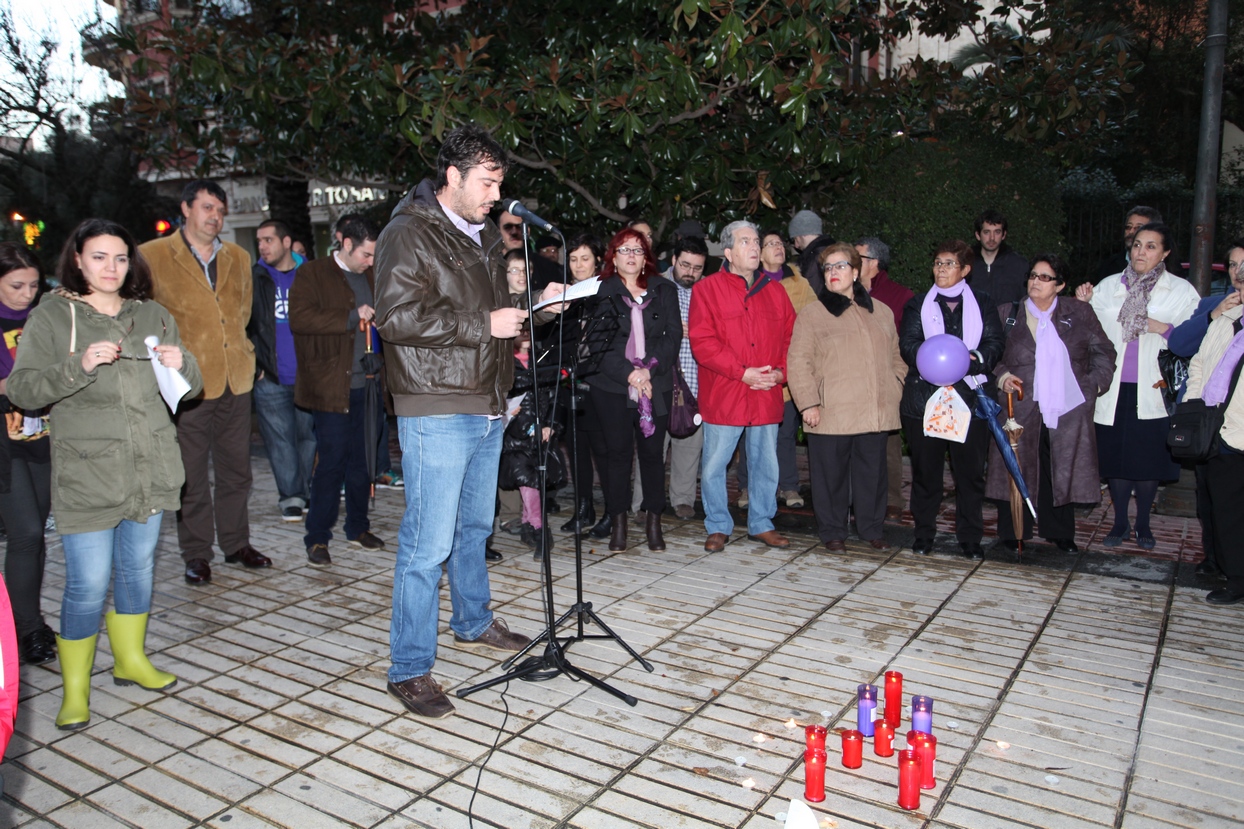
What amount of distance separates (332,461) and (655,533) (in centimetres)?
221

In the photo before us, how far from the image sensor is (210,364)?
5723 millimetres

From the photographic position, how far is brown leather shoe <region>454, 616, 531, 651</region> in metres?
4.58

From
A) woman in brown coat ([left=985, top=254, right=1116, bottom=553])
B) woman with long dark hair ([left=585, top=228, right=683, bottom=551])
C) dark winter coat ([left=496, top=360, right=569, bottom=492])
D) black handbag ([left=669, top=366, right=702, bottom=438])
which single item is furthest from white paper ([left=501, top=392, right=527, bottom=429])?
woman in brown coat ([left=985, top=254, right=1116, bottom=553])

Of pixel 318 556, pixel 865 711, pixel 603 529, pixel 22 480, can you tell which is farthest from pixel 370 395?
pixel 865 711

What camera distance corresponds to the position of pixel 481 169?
12.7ft

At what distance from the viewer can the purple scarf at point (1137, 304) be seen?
6.12 metres

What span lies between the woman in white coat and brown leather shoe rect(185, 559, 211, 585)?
583 cm

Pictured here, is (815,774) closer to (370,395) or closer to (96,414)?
(96,414)

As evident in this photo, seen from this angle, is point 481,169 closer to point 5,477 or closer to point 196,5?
point 5,477

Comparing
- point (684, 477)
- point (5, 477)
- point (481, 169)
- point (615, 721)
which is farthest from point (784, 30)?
point (5, 477)

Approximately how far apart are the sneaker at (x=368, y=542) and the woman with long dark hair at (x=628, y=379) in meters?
1.61

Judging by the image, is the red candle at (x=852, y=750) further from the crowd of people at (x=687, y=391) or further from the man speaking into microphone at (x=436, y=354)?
the crowd of people at (x=687, y=391)

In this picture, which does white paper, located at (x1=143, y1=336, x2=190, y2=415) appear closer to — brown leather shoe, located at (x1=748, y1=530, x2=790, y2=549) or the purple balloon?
brown leather shoe, located at (x1=748, y1=530, x2=790, y2=549)

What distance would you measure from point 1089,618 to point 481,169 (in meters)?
3.86
